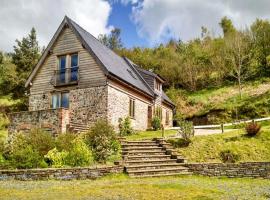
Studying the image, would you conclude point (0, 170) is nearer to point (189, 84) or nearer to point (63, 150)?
point (63, 150)

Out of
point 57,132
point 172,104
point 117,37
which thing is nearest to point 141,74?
point 172,104

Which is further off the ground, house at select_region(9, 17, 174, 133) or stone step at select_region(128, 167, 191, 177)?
house at select_region(9, 17, 174, 133)

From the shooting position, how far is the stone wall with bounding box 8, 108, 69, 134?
70.3 feet

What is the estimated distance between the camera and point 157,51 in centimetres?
5675

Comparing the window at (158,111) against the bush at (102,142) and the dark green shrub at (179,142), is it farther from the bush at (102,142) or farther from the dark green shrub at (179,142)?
the bush at (102,142)

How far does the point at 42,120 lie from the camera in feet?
71.9

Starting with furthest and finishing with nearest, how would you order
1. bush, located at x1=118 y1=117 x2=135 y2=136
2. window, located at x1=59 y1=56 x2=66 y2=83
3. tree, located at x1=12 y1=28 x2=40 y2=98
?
tree, located at x1=12 y1=28 x2=40 y2=98
window, located at x1=59 y1=56 x2=66 y2=83
bush, located at x1=118 y1=117 x2=135 y2=136

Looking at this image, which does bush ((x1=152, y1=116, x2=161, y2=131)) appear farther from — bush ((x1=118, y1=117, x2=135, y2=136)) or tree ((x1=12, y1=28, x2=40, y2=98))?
tree ((x1=12, y1=28, x2=40, y2=98))

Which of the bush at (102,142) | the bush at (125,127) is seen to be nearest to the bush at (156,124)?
the bush at (125,127)

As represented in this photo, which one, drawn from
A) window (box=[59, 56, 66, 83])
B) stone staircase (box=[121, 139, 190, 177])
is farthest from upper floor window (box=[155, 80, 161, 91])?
stone staircase (box=[121, 139, 190, 177])

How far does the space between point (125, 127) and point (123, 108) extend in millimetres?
1716

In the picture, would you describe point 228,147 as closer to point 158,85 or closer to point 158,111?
point 158,111

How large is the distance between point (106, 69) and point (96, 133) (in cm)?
764

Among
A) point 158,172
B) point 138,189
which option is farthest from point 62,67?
point 138,189
